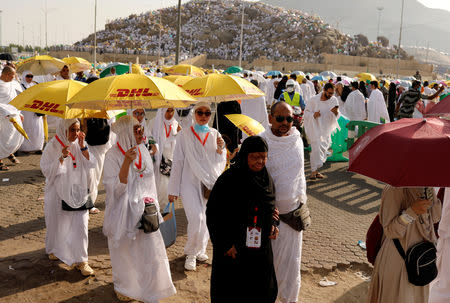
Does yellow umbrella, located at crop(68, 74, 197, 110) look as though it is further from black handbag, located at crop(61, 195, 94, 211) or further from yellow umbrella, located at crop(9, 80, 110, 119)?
black handbag, located at crop(61, 195, 94, 211)

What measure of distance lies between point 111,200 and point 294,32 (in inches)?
2757

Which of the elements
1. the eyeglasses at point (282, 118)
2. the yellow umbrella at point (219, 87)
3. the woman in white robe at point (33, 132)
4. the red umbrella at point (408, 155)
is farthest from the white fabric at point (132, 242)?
the woman in white robe at point (33, 132)

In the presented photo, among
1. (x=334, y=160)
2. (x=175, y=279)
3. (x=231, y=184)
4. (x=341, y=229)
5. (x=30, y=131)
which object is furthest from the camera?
(x=334, y=160)

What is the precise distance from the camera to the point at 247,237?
2.97 m

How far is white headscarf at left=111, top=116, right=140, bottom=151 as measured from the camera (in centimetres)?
376

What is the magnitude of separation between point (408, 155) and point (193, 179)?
2.52 meters

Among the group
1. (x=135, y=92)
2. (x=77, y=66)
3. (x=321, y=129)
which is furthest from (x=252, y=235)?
(x=77, y=66)

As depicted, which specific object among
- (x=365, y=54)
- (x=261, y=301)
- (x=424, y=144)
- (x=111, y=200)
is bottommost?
(x=261, y=301)

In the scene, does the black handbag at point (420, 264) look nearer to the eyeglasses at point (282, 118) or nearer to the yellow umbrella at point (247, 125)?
the eyeglasses at point (282, 118)

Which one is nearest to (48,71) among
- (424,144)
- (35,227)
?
(35,227)

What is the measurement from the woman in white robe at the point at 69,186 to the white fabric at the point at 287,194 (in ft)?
6.20

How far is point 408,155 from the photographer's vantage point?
2377 mm

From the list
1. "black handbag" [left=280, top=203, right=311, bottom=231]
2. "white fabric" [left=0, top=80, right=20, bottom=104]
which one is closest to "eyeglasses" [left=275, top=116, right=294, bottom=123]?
"black handbag" [left=280, top=203, right=311, bottom=231]

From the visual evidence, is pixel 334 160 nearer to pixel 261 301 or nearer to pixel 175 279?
pixel 175 279
